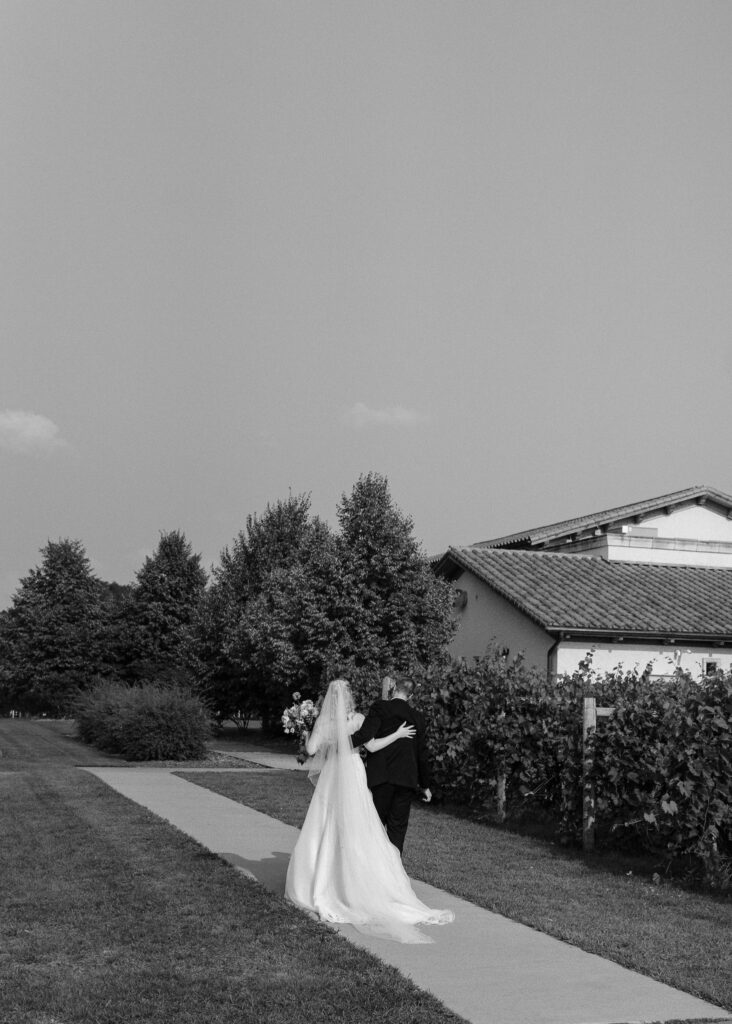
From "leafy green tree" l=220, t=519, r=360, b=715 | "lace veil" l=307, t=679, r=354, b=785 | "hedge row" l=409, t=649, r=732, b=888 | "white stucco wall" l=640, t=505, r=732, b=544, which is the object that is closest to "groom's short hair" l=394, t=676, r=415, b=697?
"lace veil" l=307, t=679, r=354, b=785

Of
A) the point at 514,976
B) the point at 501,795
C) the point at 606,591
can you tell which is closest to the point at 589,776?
the point at 501,795

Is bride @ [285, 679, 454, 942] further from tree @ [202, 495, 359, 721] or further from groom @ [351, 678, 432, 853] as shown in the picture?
tree @ [202, 495, 359, 721]

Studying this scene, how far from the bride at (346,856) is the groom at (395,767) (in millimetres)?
209

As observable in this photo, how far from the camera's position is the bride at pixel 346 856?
8.02m

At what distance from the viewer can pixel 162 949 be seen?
23.4 feet

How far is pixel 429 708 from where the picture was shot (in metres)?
16.6

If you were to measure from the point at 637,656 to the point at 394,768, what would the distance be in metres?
16.4

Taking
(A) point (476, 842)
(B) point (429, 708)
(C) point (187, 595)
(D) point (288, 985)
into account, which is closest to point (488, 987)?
(D) point (288, 985)

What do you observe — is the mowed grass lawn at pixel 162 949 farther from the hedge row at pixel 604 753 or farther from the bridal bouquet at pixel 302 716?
the hedge row at pixel 604 753

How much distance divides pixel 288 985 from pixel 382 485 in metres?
23.8

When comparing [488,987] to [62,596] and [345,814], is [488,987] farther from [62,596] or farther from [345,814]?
[62,596]

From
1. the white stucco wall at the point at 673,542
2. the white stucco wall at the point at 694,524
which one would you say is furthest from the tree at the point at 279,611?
the white stucco wall at the point at 694,524

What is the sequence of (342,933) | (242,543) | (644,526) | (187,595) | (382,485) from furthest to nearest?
(187,595)
(242,543)
(644,526)
(382,485)
(342,933)

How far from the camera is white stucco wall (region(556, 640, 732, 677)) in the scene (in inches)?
949
